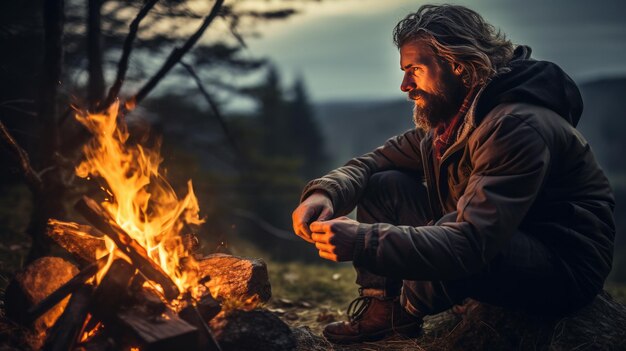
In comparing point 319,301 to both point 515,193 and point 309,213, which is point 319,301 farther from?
point 515,193

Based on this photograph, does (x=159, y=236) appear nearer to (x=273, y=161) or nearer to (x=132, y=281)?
(x=132, y=281)

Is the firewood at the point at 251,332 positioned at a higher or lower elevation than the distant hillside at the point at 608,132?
higher

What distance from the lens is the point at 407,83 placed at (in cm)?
353

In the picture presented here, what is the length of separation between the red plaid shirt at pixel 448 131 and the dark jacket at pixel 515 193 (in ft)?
0.44

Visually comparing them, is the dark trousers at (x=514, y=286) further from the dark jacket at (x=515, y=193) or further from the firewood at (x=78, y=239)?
the firewood at (x=78, y=239)

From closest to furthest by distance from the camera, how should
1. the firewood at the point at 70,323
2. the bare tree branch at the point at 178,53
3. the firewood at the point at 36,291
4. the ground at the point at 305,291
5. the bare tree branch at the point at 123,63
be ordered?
the firewood at the point at 70,323 → the firewood at the point at 36,291 → the ground at the point at 305,291 → the bare tree branch at the point at 123,63 → the bare tree branch at the point at 178,53

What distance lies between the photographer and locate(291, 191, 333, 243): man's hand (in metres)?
3.32

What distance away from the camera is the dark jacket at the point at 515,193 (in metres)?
2.68

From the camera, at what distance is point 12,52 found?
6.99 m

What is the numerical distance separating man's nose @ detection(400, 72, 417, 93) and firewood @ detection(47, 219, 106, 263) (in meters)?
2.46

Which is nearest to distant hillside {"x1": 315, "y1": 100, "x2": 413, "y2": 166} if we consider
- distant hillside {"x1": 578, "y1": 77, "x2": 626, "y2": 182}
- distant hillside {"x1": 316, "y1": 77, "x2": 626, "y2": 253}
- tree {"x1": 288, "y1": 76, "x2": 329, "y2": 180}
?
distant hillside {"x1": 316, "y1": 77, "x2": 626, "y2": 253}

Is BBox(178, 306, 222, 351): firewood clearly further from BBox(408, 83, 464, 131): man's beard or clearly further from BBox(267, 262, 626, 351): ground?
BBox(408, 83, 464, 131): man's beard

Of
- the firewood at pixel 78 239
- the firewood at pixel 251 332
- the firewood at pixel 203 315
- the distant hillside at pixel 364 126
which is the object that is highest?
the firewood at pixel 78 239

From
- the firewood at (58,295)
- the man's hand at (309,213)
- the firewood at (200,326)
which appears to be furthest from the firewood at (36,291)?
the man's hand at (309,213)
